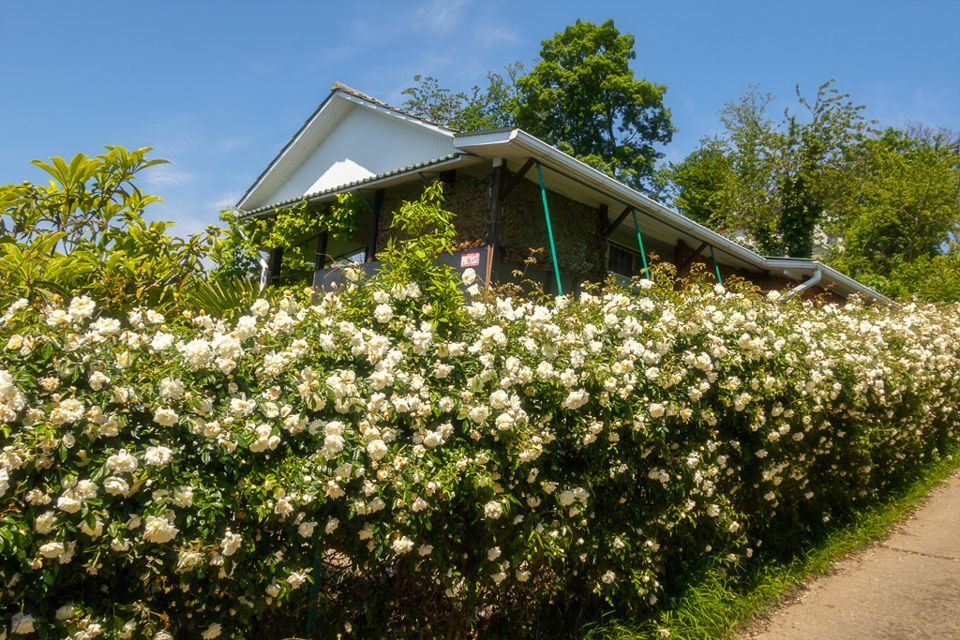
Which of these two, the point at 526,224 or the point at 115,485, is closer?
the point at 115,485

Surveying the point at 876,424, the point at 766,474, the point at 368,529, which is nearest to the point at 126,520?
the point at 368,529

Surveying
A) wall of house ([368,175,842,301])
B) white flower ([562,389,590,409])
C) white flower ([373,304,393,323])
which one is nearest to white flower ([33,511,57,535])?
white flower ([373,304,393,323])

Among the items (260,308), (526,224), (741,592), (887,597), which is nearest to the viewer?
(260,308)

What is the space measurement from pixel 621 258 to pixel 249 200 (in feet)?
25.7

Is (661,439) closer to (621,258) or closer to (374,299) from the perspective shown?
(374,299)

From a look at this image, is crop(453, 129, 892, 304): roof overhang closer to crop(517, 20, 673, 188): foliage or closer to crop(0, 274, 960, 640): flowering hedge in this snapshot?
crop(0, 274, 960, 640): flowering hedge

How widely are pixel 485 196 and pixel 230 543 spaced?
847cm

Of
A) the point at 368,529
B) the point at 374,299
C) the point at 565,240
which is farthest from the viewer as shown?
the point at 565,240

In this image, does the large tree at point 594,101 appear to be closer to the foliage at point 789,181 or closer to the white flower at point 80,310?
the foliage at point 789,181

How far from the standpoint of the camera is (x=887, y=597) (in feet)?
15.4

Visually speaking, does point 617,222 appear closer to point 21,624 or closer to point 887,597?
point 887,597

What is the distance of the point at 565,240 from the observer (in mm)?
11094

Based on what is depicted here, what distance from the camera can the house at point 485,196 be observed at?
9258 millimetres

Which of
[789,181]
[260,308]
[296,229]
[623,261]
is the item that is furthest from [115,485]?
[789,181]
